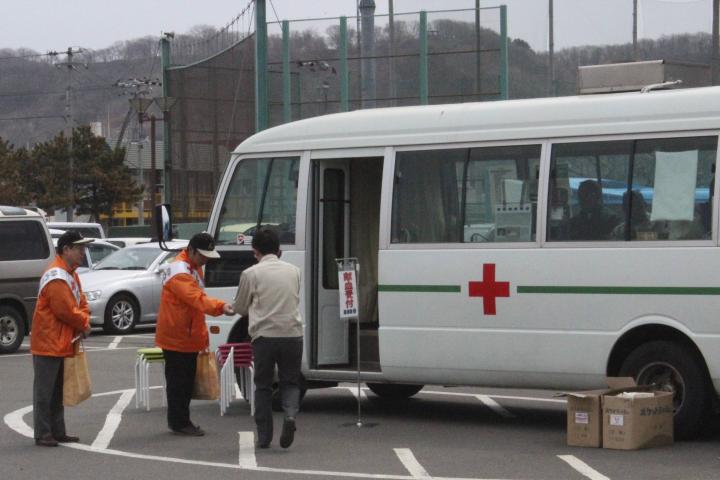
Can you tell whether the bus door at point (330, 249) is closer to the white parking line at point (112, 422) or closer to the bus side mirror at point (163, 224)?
the bus side mirror at point (163, 224)

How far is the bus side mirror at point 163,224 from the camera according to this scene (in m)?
13.5

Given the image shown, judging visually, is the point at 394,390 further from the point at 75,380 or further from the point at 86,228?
the point at 86,228

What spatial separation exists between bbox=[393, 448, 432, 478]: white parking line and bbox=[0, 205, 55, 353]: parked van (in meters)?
11.2

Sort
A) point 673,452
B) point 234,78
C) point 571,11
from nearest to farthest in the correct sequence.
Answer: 1. point 673,452
2. point 571,11
3. point 234,78

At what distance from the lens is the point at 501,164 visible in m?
12.3

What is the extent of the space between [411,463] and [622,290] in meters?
2.36

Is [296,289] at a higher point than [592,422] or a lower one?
higher

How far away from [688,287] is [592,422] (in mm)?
1296

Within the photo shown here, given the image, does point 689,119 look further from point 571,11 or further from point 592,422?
point 571,11

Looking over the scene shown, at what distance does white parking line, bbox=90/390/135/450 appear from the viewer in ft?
38.4

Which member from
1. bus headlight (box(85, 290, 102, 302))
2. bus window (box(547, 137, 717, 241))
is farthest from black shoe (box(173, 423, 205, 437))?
bus headlight (box(85, 290, 102, 302))

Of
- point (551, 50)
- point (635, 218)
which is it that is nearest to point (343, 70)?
point (551, 50)

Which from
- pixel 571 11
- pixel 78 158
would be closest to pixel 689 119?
pixel 571 11

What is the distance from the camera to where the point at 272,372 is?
36.3ft
